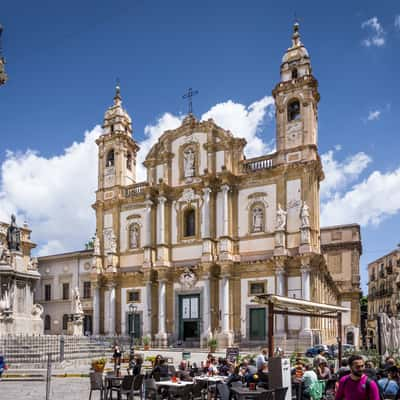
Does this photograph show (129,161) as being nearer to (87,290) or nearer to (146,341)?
(87,290)

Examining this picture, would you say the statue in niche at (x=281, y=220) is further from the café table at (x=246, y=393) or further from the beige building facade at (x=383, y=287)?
the café table at (x=246, y=393)

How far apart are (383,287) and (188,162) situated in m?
34.8

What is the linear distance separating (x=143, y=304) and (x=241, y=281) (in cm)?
828

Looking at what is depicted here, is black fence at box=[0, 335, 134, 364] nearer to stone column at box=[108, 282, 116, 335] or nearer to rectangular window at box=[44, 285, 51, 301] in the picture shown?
stone column at box=[108, 282, 116, 335]

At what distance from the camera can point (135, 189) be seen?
4344cm

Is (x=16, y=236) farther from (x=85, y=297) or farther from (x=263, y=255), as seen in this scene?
(x=85, y=297)

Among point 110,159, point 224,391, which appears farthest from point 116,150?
point 224,391

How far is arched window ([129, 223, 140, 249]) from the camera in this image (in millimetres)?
42062

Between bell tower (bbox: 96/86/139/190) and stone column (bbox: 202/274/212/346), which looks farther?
bell tower (bbox: 96/86/139/190)

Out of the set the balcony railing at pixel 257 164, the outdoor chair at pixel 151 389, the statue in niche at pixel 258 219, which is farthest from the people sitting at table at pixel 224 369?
the balcony railing at pixel 257 164

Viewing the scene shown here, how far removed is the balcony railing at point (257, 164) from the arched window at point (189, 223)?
5122mm

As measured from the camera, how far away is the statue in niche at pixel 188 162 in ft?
133

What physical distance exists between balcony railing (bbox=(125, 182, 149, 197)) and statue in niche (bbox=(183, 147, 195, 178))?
385 cm

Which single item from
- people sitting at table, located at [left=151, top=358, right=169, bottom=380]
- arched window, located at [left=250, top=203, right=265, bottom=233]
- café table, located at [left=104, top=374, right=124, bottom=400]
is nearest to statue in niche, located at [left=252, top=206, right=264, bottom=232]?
arched window, located at [left=250, top=203, right=265, bottom=233]
